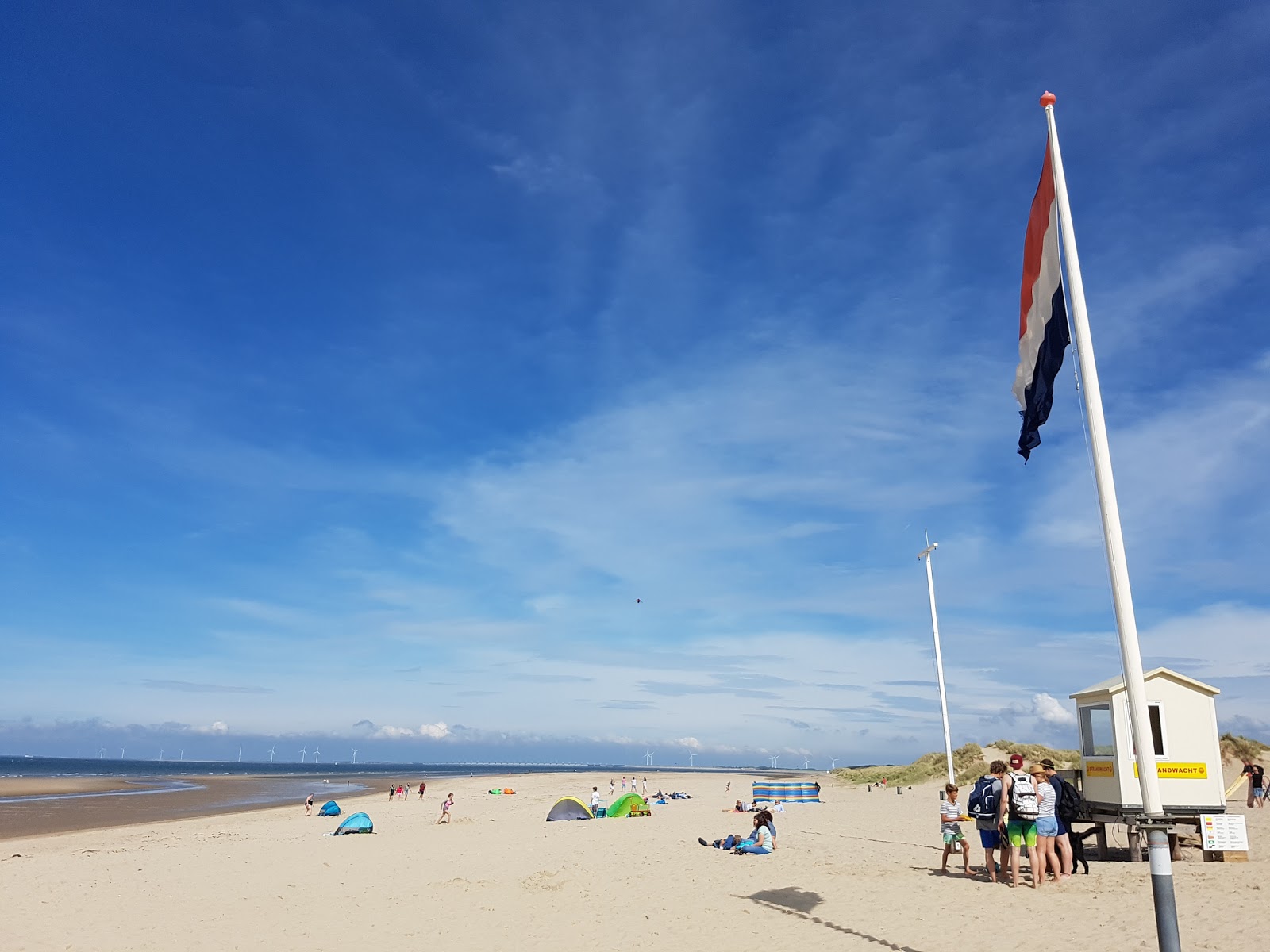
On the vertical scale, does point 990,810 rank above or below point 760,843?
above

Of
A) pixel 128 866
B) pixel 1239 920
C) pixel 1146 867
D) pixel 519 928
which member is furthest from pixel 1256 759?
pixel 128 866

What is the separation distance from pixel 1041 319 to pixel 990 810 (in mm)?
8631

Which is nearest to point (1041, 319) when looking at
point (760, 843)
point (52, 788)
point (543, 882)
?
point (543, 882)

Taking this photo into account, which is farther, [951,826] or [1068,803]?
[1068,803]

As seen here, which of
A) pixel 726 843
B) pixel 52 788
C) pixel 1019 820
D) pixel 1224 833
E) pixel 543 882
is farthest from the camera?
pixel 52 788

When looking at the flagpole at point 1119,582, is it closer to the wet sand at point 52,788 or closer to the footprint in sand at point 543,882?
the footprint in sand at point 543,882

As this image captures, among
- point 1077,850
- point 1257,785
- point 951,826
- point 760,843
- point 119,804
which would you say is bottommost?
point 119,804

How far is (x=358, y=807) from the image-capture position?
1758 inches

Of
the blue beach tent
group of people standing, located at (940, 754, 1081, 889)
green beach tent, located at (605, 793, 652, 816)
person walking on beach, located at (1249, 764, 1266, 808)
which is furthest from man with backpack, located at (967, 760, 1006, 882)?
the blue beach tent

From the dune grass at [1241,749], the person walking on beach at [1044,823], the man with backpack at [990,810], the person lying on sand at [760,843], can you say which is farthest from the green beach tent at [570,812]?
the dune grass at [1241,749]

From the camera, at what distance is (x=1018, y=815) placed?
13.2 meters

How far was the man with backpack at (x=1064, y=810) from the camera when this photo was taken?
14.2 m

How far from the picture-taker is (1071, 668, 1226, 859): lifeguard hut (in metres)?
15.8

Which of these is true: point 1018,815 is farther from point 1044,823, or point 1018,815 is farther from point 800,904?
point 800,904
